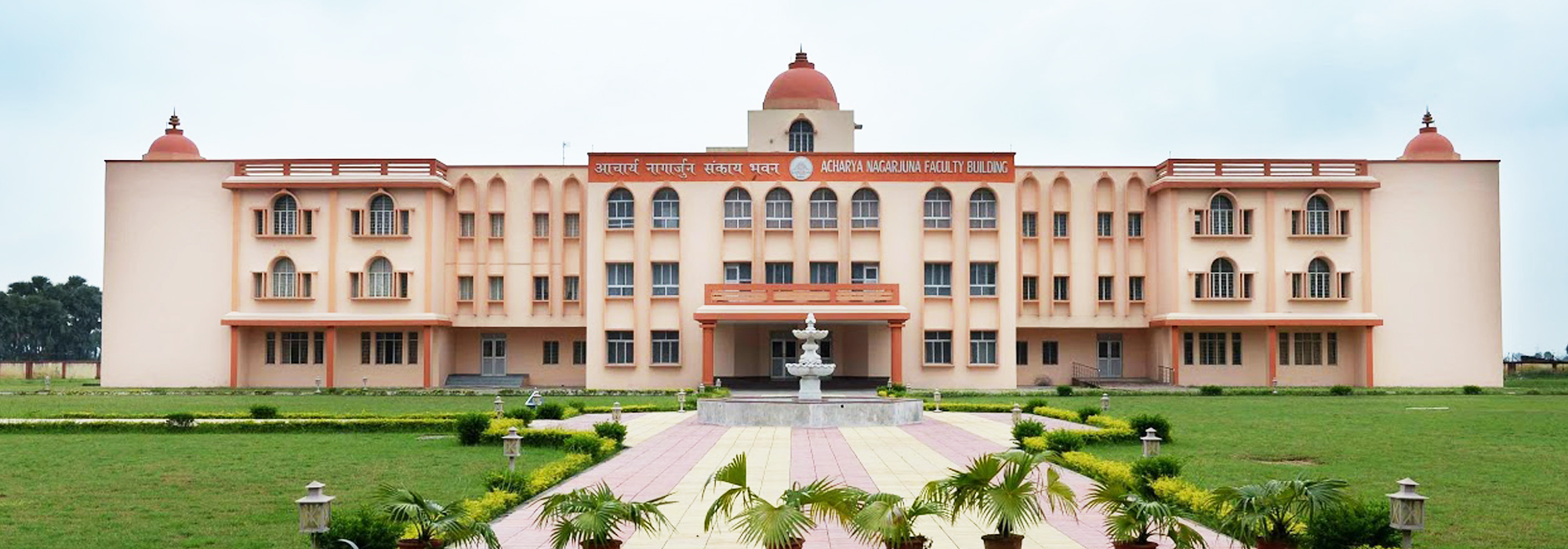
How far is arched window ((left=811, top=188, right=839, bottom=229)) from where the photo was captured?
4638cm

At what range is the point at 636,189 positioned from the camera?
151 ft

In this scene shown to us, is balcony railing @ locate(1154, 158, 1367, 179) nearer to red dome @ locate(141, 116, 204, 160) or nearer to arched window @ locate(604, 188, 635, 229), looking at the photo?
arched window @ locate(604, 188, 635, 229)

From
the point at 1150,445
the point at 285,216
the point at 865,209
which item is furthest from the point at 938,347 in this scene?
the point at 1150,445

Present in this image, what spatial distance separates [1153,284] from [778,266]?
13.5 meters

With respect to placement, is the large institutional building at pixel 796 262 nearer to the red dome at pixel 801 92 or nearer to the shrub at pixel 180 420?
the red dome at pixel 801 92

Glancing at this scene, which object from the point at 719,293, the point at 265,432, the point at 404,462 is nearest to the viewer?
the point at 404,462

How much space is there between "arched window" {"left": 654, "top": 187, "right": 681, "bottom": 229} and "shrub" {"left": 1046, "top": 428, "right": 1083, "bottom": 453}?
28.2m

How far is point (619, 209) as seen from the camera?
152 feet

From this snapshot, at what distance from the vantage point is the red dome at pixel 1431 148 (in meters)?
50.4

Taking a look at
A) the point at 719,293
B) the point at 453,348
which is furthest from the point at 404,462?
the point at 453,348

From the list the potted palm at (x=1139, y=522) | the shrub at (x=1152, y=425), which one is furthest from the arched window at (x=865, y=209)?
the potted palm at (x=1139, y=522)

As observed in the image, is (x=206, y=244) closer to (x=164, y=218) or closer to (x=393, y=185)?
(x=164, y=218)

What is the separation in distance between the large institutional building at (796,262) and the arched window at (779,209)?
92mm

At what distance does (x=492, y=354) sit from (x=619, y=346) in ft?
20.5
